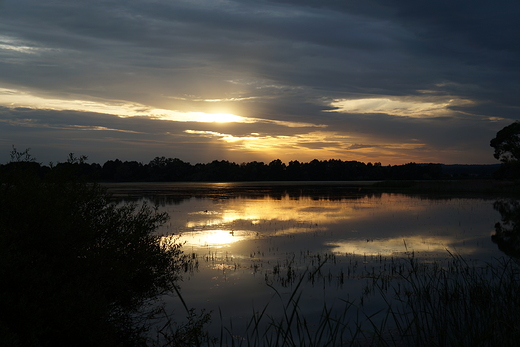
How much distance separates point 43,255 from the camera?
20.2ft

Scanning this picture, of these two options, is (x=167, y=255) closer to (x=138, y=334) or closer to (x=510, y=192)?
(x=138, y=334)

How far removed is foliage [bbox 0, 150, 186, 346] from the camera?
5.56 metres

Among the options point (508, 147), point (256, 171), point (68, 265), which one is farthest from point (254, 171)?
point (68, 265)

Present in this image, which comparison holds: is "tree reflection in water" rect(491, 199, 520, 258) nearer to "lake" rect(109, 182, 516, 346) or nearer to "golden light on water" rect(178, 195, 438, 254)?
"lake" rect(109, 182, 516, 346)

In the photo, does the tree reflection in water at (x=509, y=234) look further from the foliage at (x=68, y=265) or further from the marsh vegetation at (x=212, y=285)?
the foliage at (x=68, y=265)

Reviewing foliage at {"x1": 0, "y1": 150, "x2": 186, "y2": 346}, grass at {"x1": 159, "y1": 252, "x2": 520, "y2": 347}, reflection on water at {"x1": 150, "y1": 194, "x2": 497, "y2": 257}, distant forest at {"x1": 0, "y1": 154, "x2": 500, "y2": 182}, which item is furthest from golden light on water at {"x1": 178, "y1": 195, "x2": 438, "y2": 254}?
distant forest at {"x1": 0, "y1": 154, "x2": 500, "y2": 182}

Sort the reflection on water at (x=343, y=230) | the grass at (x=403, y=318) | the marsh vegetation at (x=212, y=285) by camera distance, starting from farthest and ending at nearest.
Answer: the reflection on water at (x=343, y=230) → the grass at (x=403, y=318) → the marsh vegetation at (x=212, y=285)

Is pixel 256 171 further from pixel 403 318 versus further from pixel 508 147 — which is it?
pixel 403 318

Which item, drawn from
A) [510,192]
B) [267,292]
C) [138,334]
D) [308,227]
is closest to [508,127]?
[510,192]

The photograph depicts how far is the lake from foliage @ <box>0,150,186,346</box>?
1.90 m

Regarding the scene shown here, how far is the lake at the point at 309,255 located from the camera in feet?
31.5

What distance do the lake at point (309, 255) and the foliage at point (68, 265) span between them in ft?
6.24

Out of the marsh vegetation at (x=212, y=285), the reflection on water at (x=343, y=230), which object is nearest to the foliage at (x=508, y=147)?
the reflection on water at (x=343, y=230)

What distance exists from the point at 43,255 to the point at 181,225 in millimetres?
17045
